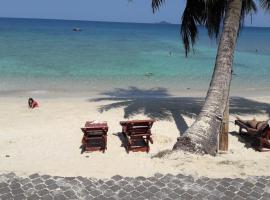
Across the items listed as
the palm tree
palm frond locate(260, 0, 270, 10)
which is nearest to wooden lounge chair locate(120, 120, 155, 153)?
the palm tree

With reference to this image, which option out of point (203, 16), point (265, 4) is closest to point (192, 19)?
point (203, 16)

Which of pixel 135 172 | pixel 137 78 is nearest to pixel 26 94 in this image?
pixel 137 78

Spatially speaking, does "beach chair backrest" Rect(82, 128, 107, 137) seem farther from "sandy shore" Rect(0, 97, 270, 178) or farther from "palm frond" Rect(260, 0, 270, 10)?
"palm frond" Rect(260, 0, 270, 10)

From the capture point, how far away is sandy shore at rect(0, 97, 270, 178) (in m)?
8.28

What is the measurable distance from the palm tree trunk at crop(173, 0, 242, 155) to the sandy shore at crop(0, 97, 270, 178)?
0.99ft

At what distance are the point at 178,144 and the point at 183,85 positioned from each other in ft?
50.9

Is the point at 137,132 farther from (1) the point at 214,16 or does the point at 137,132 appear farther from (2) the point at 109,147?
(1) the point at 214,16

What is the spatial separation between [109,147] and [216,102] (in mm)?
3104

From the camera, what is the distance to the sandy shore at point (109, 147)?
828cm

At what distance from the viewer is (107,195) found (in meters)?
6.93

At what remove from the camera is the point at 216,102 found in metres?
9.15

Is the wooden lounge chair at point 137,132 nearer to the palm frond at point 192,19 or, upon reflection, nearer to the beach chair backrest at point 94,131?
the beach chair backrest at point 94,131

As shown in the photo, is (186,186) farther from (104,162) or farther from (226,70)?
(226,70)

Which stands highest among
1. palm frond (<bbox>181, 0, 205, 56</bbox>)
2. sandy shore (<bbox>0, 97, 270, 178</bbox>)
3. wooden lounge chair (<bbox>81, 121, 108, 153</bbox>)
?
palm frond (<bbox>181, 0, 205, 56</bbox>)
